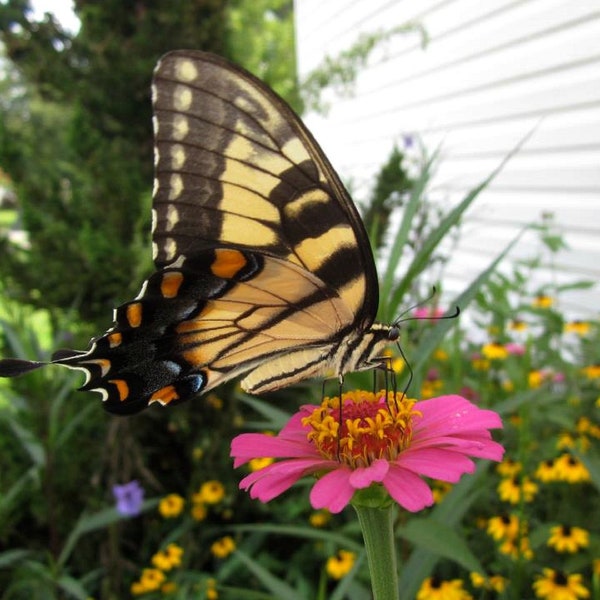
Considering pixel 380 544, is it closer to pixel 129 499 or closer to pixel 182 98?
pixel 182 98

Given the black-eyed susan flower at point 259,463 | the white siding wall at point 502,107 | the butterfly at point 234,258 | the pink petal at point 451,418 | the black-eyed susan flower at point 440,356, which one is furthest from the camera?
the white siding wall at point 502,107

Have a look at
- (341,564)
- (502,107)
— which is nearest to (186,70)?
(341,564)

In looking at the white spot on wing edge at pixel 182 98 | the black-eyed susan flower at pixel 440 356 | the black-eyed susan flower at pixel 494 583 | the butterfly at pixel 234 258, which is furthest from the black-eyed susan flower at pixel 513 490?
the white spot on wing edge at pixel 182 98

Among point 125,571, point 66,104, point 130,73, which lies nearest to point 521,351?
point 125,571

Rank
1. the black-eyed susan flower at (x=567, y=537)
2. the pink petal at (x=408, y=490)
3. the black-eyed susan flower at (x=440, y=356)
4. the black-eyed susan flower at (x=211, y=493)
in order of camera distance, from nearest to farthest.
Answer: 1. the pink petal at (x=408, y=490)
2. the black-eyed susan flower at (x=567, y=537)
3. the black-eyed susan flower at (x=211, y=493)
4. the black-eyed susan flower at (x=440, y=356)

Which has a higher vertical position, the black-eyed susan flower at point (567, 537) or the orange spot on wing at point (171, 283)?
the orange spot on wing at point (171, 283)

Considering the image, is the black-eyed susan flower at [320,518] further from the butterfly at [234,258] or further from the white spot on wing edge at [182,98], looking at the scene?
the white spot on wing edge at [182,98]

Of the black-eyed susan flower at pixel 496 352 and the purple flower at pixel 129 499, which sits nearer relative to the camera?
the purple flower at pixel 129 499
